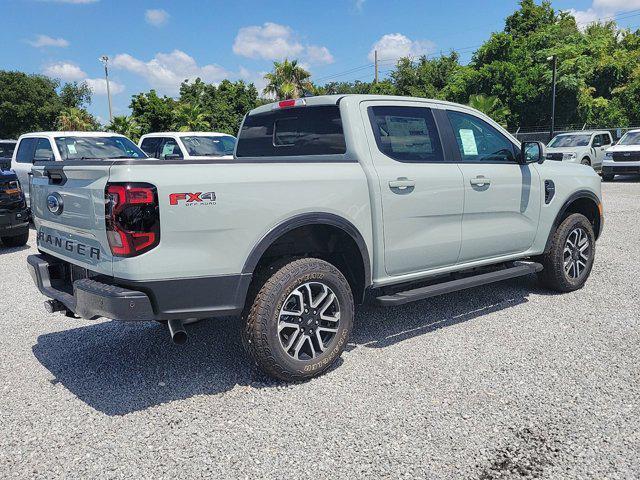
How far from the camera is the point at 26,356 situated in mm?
→ 4254

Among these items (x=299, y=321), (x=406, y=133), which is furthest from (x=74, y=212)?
(x=406, y=133)

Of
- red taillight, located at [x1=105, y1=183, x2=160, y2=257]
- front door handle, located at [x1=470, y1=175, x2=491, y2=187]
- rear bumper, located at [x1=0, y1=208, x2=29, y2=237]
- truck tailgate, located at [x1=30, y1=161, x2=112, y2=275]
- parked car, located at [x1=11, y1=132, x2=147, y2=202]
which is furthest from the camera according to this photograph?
parked car, located at [x1=11, y1=132, x2=147, y2=202]

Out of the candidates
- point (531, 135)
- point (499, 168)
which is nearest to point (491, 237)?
point (499, 168)

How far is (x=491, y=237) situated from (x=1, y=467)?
3921 millimetres

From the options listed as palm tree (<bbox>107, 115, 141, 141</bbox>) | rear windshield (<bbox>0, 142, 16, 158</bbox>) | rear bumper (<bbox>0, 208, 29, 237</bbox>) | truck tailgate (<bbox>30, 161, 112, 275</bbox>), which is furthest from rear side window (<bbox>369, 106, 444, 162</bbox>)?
palm tree (<bbox>107, 115, 141, 141</bbox>)

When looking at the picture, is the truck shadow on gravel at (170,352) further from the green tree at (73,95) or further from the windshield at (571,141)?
the green tree at (73,95)

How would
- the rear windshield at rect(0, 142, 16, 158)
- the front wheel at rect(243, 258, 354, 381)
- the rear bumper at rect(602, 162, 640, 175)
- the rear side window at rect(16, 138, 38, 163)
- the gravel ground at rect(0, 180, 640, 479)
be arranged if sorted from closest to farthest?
the gravel ground at rect(0, 180, 640, 479), the front wheel at rect(243, 258, 354, 381), the rear side window at rect(16, 138, 38, 163), the rear windshield at rect(0, 142, 16, 158), the rear bumper at rect(602, 162, 640, 175)

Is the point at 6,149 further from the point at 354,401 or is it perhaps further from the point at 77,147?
the point at 354,401

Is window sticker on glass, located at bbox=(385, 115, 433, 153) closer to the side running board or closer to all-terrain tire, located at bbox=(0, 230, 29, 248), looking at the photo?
the side running board

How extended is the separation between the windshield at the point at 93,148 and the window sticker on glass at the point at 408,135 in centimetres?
764

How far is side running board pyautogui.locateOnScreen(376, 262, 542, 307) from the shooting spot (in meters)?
4.04

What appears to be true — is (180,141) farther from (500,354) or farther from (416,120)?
(500,354)

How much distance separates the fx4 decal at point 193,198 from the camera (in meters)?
3.04

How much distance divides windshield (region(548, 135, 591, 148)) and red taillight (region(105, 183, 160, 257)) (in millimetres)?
19900
